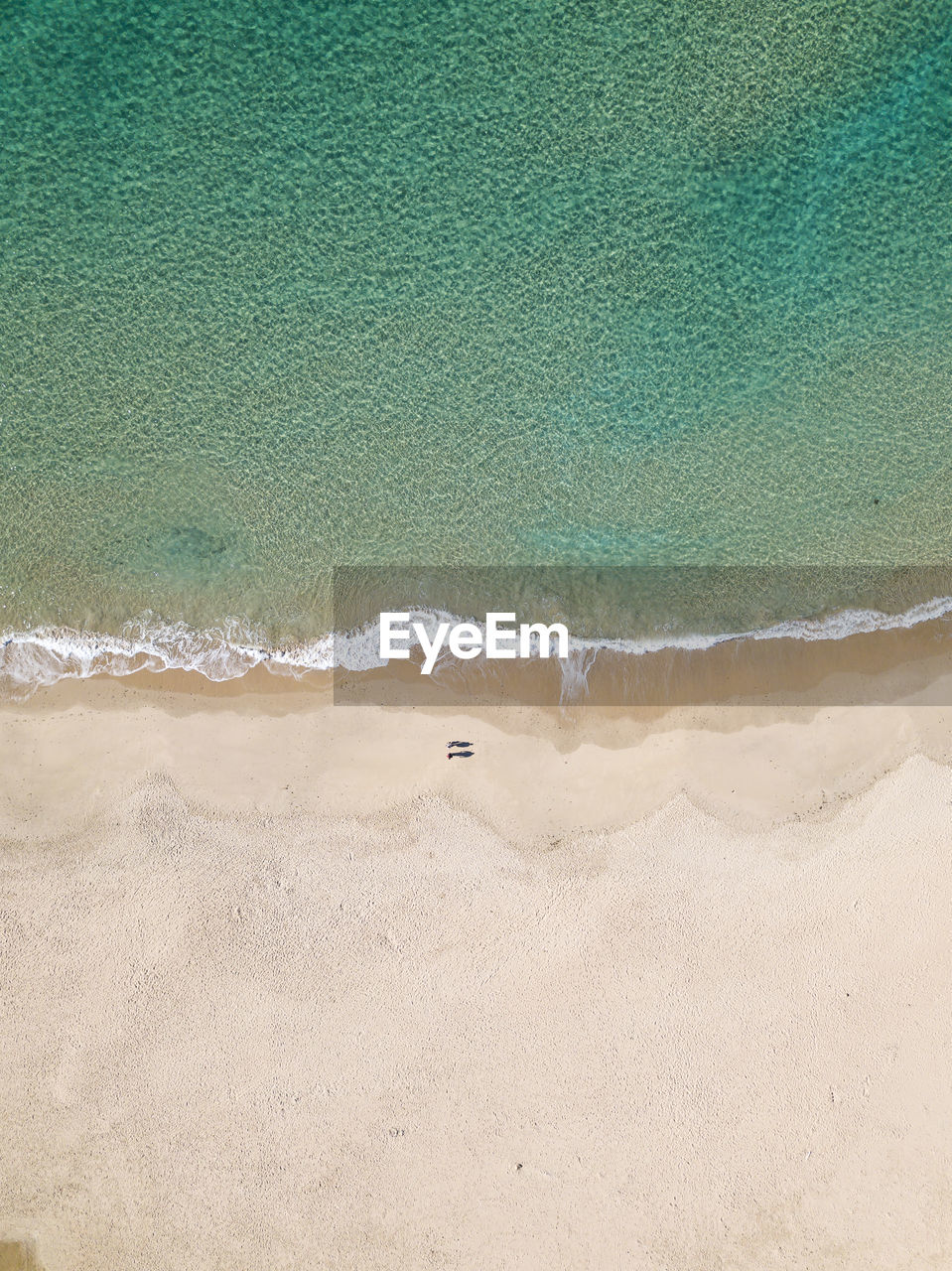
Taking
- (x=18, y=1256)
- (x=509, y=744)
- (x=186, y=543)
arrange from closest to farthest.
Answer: (x=18, y=1256) < (x=509, y=744) < (x=186, y=543)

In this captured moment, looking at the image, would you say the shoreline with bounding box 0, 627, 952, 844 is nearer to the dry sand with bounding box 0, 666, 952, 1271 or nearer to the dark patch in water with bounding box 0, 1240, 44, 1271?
the dry sand with bounding box 0, 666, 952, 1271

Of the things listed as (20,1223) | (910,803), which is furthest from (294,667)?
(910,803)

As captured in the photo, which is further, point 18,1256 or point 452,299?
point 452,299

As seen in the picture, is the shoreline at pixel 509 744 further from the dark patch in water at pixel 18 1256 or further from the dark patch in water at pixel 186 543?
the dark patch in water at pixel 18 1256

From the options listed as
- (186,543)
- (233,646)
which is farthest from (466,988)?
(186,543)

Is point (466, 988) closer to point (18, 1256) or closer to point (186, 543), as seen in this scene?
point (18, 1256)

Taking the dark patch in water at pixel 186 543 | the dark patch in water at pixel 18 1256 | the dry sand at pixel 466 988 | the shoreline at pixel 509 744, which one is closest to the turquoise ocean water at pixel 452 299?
the dark patch in water at pixel 186 543

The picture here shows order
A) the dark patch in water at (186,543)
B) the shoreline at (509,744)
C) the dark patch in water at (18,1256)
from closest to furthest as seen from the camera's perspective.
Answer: the dark patch in water at (18,1256)
the shoreline at (509,744)
the dark patch in water at (186,543)

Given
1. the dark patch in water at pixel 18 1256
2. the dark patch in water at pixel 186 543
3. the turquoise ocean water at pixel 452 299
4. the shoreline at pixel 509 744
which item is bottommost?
the dark patch in water at pixel 18 1256
